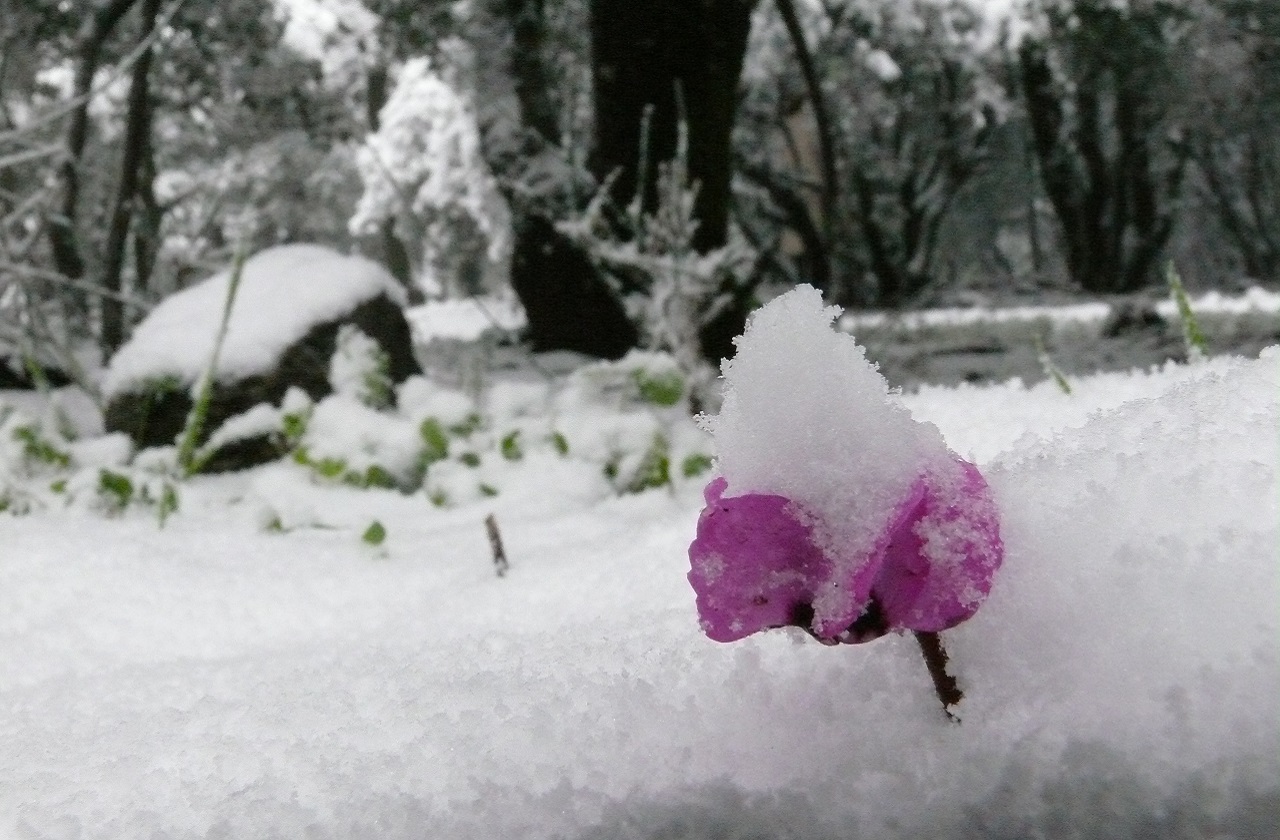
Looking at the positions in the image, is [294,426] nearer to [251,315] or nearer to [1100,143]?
[251,315]

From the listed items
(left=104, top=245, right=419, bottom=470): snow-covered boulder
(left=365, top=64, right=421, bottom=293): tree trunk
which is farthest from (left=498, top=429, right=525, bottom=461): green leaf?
(left=365, top=64, right=421, bottom=293): tree trunk

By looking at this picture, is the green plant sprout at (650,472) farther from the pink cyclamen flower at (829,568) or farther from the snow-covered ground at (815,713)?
the pink cyclamen flower at (829,568)

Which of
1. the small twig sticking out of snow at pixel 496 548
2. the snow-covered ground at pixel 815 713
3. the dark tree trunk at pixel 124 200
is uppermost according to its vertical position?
the dark tree trunk at pixel 124 200

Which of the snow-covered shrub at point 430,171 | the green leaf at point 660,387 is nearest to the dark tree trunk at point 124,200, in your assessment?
the green leaf at point 660,387

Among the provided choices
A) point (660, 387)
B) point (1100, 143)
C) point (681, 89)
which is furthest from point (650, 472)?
point (1100, 143)

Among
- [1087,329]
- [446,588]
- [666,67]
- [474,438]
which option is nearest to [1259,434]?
[446,588]

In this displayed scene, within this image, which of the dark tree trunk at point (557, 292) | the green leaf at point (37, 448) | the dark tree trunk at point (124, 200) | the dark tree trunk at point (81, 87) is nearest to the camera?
the green leaf at point (37, 448)
